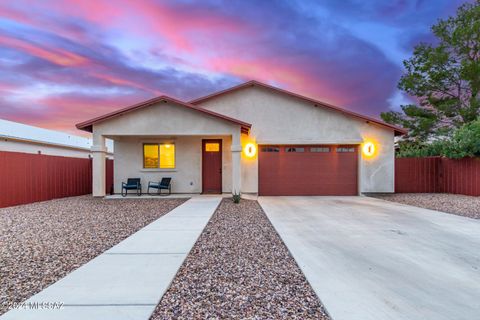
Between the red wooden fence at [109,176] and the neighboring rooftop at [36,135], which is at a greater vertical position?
the neighboring rooftop at [36,135]

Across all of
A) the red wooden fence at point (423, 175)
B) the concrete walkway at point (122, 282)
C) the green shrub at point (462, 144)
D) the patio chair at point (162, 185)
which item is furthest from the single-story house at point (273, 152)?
the concrete walkway at point (122, 282)

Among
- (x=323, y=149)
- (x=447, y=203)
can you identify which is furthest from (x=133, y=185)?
(x=447, y=203)

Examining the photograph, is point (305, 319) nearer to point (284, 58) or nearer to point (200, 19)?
point (200, 19)

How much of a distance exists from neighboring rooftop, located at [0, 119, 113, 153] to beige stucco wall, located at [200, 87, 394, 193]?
45.4 feet

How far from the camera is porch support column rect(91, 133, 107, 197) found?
38.9 ft

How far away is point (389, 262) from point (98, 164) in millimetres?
11741

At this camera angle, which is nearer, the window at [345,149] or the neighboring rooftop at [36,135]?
the window at [345,149]

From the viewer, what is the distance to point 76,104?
17766 mm

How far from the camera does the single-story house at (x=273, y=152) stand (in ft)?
43.9

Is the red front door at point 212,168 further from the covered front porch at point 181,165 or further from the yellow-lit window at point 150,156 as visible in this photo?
the yellow-lit window at point 150,156

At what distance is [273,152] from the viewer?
13.5 metres

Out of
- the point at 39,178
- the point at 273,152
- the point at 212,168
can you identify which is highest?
the point at 273,152

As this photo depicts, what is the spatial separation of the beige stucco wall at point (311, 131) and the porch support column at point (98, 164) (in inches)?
259

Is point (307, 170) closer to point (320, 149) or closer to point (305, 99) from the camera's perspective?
point (320, 149)
